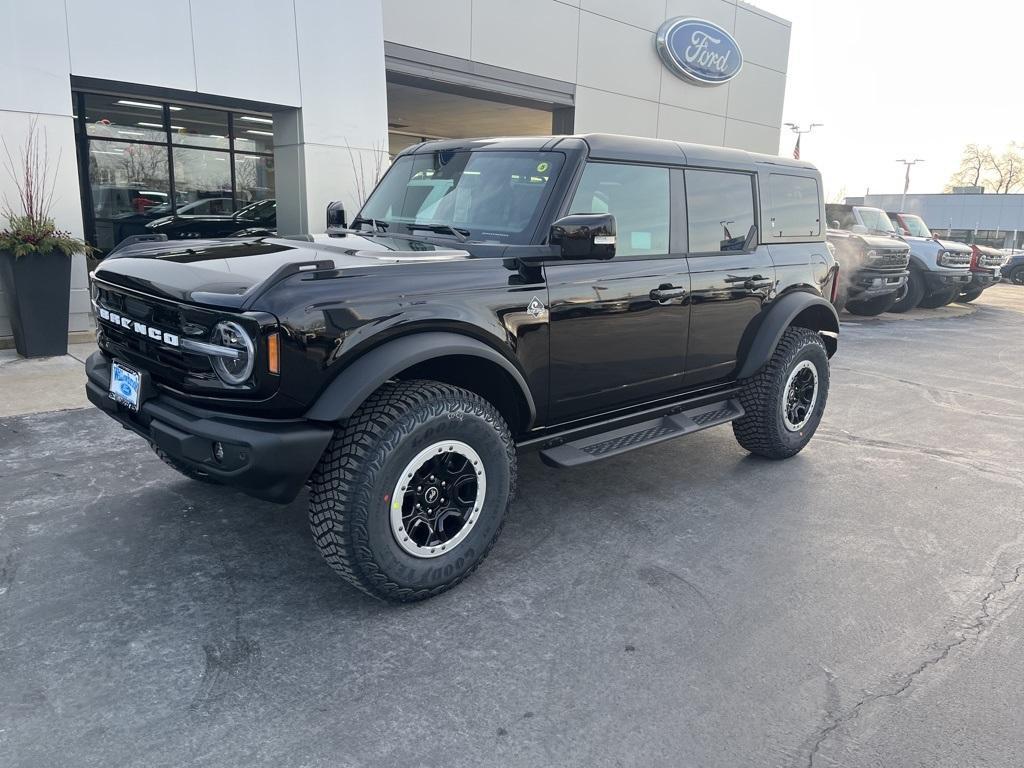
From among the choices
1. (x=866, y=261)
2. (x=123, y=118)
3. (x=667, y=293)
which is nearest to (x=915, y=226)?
(x=866, y=261)

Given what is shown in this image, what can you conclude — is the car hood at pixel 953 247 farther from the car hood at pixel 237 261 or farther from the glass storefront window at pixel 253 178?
the car hood at pixel 237 261

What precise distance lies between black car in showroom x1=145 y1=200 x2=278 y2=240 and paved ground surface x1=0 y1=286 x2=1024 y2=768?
25.3 feet

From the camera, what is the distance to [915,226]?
52.0 feet

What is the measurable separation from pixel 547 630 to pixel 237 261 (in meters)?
1.99

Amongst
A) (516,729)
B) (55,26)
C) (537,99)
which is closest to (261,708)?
(516,729)

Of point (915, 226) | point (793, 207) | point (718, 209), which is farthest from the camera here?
point (915, 226)

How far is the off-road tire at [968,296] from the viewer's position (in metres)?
16.9

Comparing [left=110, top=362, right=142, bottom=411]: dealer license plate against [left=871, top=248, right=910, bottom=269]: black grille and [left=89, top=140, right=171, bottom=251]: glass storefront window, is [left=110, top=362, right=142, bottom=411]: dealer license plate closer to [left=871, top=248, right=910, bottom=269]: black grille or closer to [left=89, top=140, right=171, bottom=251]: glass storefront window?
[left=89, top=140, right=171, bottom=251]: glass storefront window

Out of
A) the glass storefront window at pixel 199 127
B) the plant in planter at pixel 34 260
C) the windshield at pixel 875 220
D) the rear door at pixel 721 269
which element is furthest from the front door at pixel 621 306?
the windshield at pixel 875 220

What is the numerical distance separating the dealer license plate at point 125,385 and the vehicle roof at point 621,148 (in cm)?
208

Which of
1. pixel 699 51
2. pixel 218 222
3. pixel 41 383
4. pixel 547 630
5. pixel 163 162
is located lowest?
pixel 547 630

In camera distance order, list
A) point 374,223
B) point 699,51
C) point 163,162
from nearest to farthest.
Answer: point 374,223 → point 163,162 → point 699,51

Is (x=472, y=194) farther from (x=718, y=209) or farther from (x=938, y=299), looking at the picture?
(x=938, y=299)

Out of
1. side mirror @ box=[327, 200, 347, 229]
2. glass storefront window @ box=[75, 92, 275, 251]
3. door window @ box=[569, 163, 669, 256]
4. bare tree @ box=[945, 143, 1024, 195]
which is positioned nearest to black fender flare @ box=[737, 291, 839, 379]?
door window @ box=[569, 163, 669, 256]
